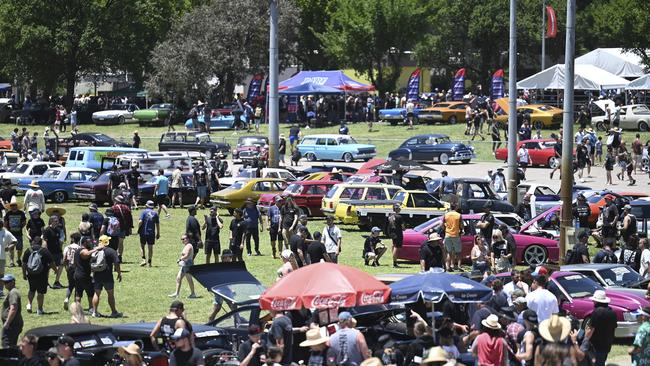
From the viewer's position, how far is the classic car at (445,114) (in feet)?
218

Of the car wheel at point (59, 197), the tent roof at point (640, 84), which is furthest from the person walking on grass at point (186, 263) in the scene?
the tent roof at point (640, 84)

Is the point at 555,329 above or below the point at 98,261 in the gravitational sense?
above

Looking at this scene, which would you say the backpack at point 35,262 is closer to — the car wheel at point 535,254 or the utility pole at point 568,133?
the car wheel at point 535,254

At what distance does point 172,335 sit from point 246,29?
59.7 metres

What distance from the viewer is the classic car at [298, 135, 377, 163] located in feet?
185

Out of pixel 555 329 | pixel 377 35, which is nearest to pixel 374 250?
pixel 555 329

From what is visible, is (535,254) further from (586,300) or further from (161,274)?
(161,274)

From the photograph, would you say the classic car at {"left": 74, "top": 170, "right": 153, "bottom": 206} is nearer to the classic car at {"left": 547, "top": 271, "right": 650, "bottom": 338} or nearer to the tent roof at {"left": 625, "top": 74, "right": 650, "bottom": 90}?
the classic car at {"left": 547, "top": 271, "right": 650, "bottom": 338}

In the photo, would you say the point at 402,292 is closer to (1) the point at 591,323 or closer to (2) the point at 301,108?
(1) the point at 591,323

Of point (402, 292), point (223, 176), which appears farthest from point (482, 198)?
point (402, 292)

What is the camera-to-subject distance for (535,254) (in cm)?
2928

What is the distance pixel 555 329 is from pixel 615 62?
59810 mm

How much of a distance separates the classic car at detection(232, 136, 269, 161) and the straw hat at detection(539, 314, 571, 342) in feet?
136

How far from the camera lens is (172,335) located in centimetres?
1634
